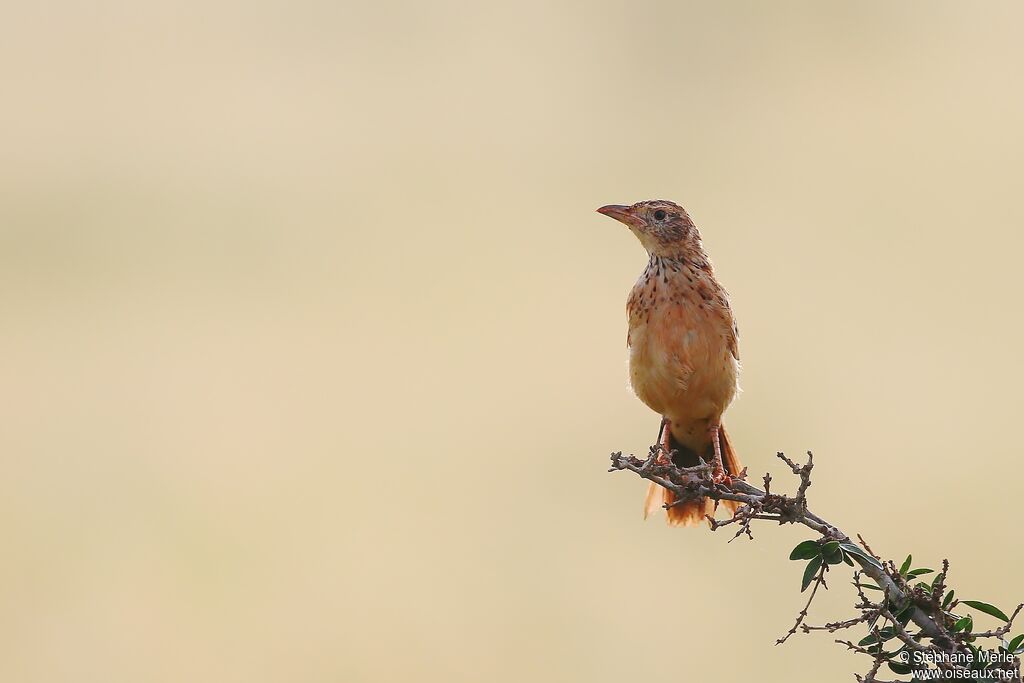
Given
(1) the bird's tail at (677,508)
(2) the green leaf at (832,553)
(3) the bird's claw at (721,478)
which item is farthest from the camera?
(1) the bird's tail at (677,508)

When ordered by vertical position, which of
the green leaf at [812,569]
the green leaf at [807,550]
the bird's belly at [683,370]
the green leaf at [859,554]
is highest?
the bird's belly at [683,370]

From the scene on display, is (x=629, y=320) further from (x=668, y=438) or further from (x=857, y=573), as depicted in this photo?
(x=857, y=573)

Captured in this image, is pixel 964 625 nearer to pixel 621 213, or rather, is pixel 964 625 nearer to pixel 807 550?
pixel 807 550

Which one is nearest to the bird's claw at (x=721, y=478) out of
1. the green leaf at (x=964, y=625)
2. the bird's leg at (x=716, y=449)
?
the bird's leg at (x=716, y=449)

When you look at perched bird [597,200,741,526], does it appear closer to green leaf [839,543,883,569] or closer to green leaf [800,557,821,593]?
green leaf [800,557,821,593]

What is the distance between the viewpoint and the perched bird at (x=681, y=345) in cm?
488

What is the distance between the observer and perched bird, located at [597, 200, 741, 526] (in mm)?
4883

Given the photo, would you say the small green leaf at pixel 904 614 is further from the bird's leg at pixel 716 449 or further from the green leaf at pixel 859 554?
the bird's leg at pixel 716 449

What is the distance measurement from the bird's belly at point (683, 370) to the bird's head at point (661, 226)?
18.5 inches

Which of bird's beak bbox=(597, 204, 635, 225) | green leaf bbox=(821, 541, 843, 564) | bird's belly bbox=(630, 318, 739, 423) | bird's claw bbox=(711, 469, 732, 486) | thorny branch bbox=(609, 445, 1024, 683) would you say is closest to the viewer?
thorny branch bbox=(609, 445, 1024, 683)

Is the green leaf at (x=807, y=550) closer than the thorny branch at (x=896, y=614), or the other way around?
the thorny branch at (x=896, y=614)

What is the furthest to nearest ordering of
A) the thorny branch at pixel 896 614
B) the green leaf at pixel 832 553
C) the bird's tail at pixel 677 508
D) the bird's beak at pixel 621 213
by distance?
the bird's beak at pixel 621 213 < the bird's tail at pixel 677 508 < the green leaf at pixel 832 553 < the thorny branch at pixel 896 614

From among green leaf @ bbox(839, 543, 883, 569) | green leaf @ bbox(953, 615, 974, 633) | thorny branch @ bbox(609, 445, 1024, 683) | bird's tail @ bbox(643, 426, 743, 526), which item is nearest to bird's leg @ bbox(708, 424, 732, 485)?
bird's tail @ bbox(643, 426, 743, 526)

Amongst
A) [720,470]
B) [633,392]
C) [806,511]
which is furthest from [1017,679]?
[633,392]
